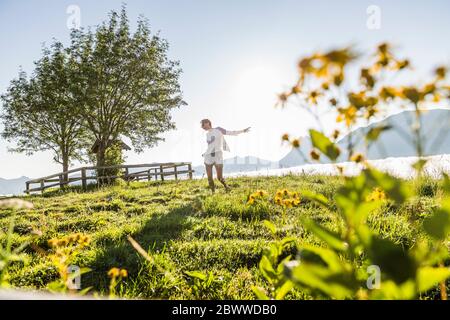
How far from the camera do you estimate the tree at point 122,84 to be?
74.4 ft

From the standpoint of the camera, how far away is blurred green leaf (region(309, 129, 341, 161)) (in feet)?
3.13

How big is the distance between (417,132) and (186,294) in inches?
84.8

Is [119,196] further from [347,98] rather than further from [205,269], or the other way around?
[347,98]

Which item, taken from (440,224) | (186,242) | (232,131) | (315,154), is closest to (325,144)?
(315,154)

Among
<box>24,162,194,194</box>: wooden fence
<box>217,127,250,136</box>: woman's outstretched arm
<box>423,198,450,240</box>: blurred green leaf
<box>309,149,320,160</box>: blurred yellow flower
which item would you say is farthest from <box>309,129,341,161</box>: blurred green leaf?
<box>24,162,194,194</box>: wooden fence

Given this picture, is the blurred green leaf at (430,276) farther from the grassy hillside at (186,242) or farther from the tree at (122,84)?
the tree at (122,84)

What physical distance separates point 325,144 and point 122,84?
977 inches

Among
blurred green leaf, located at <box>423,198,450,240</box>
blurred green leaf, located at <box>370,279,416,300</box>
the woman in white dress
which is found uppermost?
the woman in white dress

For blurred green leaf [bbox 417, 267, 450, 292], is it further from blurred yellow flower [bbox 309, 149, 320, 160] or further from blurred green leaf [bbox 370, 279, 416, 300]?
blurred yellow flower [bbox 309, 149, 320, 160]

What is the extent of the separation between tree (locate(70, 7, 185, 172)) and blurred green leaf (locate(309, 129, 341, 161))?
23605 millimetres

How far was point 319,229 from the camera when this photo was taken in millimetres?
829

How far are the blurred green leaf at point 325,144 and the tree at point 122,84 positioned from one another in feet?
77.4

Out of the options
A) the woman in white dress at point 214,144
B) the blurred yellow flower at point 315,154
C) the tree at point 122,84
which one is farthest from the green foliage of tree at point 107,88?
the blurred yellow flower at point 315,154
